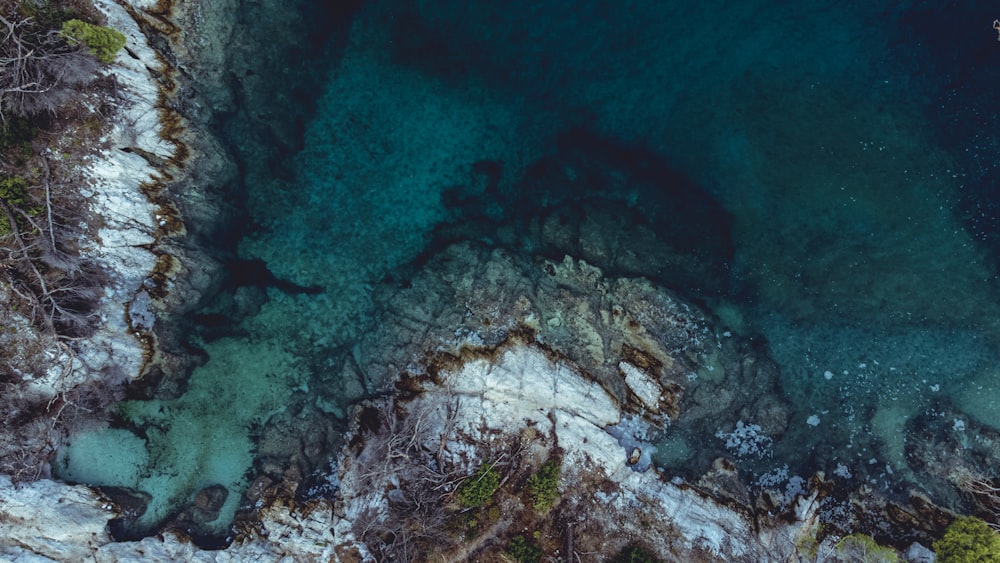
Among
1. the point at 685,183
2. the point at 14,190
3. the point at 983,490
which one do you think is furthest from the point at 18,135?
the point at 983,490

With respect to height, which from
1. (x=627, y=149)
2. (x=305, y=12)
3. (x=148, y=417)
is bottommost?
(x=148, y=417)

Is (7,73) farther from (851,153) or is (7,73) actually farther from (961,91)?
(961,91)

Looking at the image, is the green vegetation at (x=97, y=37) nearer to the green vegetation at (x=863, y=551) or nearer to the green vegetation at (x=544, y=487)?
the green vegetation at (x=544, y=487)

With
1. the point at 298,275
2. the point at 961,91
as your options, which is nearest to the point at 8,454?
the point at 298,275

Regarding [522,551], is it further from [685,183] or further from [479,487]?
[685,183]

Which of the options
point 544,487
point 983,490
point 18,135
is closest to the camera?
point 18,135

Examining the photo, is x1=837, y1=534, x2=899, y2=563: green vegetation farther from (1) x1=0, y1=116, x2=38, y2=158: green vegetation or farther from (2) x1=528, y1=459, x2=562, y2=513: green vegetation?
(1) x1=0, y1=116, x2=38, y2=158: green vegetation

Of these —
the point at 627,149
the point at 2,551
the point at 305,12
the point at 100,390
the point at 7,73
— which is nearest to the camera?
the point at 7,73
